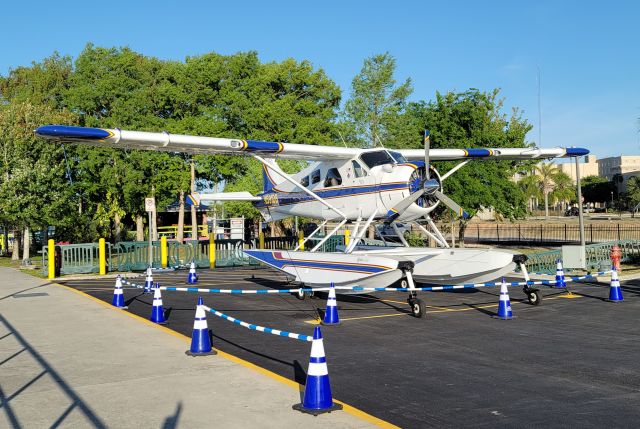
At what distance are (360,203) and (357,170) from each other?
3.38 feet

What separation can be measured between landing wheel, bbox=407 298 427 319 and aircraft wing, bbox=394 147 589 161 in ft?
23.7

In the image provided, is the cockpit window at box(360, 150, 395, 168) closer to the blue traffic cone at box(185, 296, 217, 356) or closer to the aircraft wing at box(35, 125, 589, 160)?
the aircraft wing at box(35, 125, 589, 160)

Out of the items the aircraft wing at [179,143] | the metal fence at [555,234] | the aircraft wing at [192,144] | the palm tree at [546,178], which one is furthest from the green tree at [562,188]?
the aircraft wing at [179,143]

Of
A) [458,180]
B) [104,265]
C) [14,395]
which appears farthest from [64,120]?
[14,395]

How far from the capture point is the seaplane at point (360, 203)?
1403 centimetres

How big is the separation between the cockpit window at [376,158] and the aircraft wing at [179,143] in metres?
0.27

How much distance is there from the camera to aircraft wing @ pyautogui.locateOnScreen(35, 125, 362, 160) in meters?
14.0

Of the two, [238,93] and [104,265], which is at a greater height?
[238,93]

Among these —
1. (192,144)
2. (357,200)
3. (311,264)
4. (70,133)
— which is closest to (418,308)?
(311,264)

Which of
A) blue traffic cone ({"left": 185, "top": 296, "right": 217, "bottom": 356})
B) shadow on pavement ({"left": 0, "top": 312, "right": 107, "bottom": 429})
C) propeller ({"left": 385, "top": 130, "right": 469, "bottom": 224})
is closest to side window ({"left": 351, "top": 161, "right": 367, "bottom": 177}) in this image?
propeller ({"left": 385, "top": 130, "right": 469, "bottom": 224})

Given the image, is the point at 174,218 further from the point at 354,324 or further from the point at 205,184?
the point at 354,324

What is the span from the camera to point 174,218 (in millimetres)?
64438

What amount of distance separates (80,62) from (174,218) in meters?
23.8

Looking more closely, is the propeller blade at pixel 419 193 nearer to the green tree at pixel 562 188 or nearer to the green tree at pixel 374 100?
the green tree at pixel 374 100
